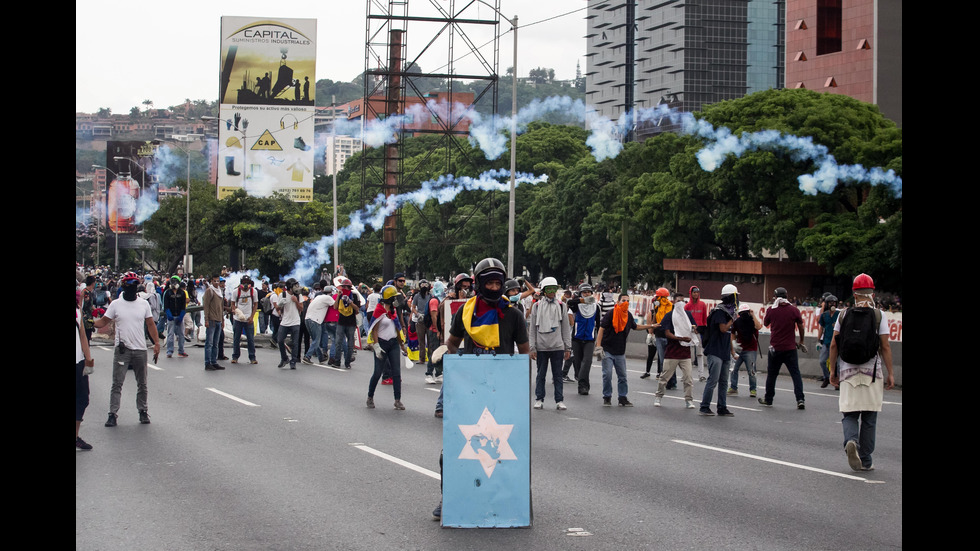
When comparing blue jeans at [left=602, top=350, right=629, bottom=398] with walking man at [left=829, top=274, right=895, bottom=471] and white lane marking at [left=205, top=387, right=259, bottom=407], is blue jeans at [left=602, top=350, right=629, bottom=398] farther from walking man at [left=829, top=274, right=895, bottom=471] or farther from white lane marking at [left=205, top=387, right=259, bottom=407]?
walking man at [left=829, top=274, right=895, bottom=471]

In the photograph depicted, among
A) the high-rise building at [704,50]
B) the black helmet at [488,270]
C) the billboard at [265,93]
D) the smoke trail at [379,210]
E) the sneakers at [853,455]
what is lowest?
the sneakers at [853,455]

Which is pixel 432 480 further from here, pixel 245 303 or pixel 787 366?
pixel 245 303

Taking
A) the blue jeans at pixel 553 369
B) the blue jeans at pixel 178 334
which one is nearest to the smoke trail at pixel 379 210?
the blue jeans at pixel 178 334

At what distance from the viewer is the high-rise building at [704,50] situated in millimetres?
118750

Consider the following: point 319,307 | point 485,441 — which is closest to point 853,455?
point 485,441

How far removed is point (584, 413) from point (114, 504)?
24.1ft

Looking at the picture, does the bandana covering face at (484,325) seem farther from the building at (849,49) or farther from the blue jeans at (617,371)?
the building at (849,49)

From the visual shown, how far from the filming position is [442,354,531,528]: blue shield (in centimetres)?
711

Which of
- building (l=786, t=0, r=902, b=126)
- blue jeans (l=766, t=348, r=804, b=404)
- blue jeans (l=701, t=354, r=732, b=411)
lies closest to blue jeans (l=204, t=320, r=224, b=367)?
blue jeans (l=701, t=354, r=732, b=411)

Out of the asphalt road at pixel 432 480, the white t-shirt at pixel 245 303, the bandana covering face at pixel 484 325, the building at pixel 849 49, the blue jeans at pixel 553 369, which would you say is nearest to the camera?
the asphalt road at pixel 432 480

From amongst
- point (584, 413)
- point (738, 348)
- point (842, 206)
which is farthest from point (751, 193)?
point (584, 413)

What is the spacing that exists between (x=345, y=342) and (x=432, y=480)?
528 inches

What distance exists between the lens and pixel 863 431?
375 inches

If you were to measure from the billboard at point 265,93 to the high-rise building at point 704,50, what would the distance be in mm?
66373
